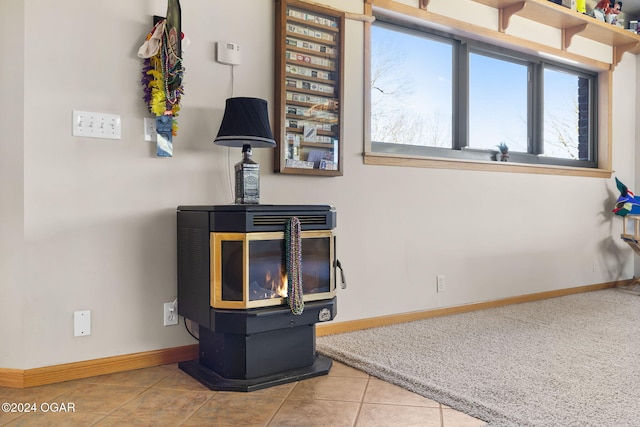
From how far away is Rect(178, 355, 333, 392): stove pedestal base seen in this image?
81.4 inches

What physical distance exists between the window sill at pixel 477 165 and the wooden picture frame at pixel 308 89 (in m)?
0.34

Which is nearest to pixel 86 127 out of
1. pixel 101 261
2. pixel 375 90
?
pixel 101 261

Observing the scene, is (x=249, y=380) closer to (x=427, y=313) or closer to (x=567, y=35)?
(x=427, y=313)

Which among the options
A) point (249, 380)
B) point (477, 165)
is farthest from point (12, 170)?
point (477, 165)

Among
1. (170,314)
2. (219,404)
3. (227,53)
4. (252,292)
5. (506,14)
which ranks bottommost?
(219,404)

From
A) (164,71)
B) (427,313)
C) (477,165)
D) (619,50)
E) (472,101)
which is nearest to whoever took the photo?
(164,71)

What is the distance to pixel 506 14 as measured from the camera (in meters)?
3.80

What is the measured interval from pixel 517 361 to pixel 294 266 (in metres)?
1.17

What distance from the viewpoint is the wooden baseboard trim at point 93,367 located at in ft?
6.87

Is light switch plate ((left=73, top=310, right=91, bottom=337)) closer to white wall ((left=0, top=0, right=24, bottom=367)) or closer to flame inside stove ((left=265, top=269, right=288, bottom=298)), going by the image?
white wall ((left=0, top=0, right=24, bottom=367))

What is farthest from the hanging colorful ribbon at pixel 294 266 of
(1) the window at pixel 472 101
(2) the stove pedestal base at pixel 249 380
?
(1) the window at pixel 472 101

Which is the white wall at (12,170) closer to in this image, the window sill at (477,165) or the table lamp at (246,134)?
the table lamp at (246,134)

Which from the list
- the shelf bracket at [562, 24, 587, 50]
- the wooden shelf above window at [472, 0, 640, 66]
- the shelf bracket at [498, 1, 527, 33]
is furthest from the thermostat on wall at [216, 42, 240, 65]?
the shelf bracket at [562, 24, 587, 50]

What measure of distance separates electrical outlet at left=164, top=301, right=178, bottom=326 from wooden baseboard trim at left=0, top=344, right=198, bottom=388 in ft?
0.41
